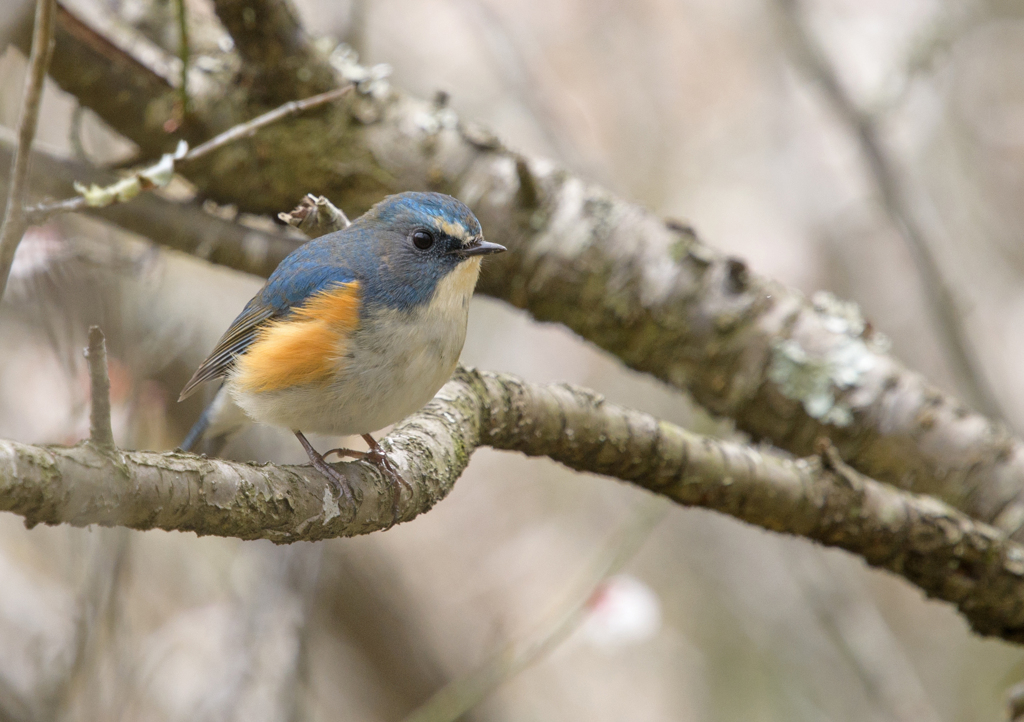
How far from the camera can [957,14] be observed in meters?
5.46

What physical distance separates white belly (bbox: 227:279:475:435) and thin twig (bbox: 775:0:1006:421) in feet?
8.38

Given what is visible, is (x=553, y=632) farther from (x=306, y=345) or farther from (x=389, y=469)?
(x=306, y=345)

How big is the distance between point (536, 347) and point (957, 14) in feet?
14.4

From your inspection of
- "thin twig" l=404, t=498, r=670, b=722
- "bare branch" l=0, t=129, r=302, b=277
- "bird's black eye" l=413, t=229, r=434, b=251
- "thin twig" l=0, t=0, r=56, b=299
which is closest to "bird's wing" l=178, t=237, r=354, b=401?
"bird's black eye" l=413, t=229, r=434, b=251

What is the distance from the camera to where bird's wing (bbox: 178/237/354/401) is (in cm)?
280

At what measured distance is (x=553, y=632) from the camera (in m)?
→ 3.36

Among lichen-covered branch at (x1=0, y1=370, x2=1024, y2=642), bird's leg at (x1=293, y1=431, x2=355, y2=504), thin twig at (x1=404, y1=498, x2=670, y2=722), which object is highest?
lichen-covered branch at (x1=0, y1=370, x2=1024, y2=642)

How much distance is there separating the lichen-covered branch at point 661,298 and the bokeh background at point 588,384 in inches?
13.8

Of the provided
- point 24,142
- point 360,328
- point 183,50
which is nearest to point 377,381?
point 360,328

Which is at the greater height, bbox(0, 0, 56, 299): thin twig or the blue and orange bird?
bbox(0, 0, 56, 299): thin twig

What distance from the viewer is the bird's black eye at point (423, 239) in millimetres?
2883

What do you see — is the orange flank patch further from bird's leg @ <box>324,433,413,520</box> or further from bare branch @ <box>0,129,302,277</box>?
bare branch @ <box>0,129,302,277</box>

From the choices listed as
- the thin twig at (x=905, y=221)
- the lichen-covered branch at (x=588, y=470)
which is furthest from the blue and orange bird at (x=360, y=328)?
the thin twig at (x=905, y=221)

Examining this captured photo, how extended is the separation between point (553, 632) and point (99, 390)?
2391 mm
